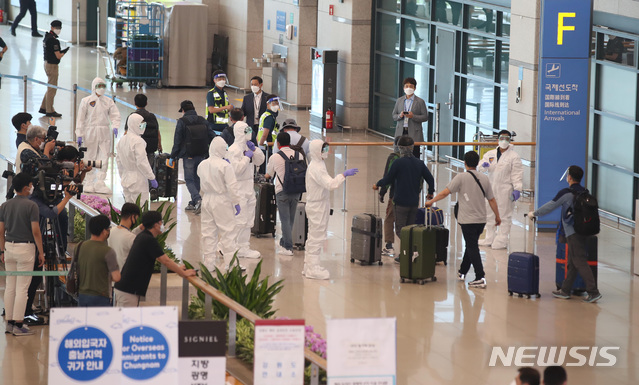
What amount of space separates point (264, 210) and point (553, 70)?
4.84 metres

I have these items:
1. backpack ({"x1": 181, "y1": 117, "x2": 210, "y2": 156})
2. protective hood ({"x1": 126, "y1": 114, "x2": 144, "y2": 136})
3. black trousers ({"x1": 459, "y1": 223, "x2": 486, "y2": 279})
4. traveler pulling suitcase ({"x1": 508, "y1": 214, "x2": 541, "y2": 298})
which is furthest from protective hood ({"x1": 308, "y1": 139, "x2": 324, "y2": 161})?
backpack ({"x1": 181, "y1": 117, "x2": 210, "y2": 156})

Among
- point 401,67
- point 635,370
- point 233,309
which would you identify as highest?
point 401,67

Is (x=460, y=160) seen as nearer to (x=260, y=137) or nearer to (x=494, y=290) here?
(x=260, y=137)

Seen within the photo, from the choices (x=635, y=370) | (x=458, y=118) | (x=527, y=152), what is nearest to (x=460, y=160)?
(x=458, y=118)

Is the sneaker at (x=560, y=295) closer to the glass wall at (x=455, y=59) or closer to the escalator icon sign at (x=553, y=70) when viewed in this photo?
the escalator icon sign at (x=553, y=70)

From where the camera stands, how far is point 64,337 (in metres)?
6.79

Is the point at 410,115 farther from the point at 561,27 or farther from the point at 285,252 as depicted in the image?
the point at 285,252

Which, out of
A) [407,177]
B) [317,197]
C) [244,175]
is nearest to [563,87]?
[407,177]

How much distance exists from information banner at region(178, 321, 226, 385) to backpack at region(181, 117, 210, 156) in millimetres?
9556

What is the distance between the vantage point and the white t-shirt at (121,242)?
999cm

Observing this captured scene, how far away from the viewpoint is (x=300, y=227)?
14.8 m

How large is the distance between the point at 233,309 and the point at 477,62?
13.8 meters

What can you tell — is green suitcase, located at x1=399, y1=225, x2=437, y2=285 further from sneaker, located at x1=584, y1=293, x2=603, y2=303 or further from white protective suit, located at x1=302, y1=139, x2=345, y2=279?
sneaker, located at x1=584, y1=293, x2=603, y2=303

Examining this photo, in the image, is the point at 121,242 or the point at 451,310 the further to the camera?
the point at 451,310
